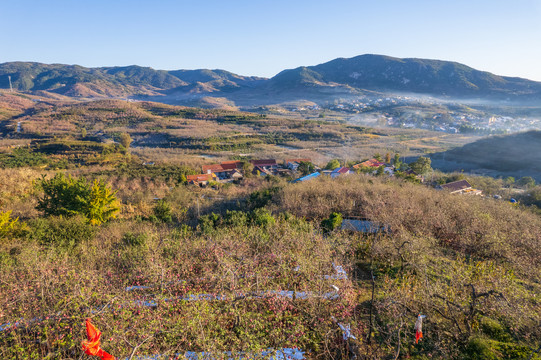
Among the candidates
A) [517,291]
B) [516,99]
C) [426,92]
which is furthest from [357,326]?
[426,92]

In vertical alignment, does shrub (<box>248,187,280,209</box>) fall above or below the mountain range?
below

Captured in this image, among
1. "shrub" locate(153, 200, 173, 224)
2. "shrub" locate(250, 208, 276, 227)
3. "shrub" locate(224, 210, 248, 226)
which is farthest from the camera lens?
"shrub" locate(153, 200, 173, 224)

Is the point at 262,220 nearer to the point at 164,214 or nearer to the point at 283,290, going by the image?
the point at 283,290

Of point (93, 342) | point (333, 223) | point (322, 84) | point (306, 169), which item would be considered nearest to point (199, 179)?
point (306, 169)

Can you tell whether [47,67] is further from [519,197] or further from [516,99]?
[516,99]

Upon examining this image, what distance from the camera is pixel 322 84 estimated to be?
168 meters

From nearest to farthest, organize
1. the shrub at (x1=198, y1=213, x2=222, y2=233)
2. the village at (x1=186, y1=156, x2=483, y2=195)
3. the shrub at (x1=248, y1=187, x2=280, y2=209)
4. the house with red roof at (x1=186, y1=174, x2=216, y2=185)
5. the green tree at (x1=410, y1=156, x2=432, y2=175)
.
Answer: the shrub at (x1=198, y1=213, x2=222, y2=233), the shrub at (x1=248, y1=187, x2=280, y2=209), the green tree at (x1=410, y1=156, x2=432, y2=175), the house with red roof at (x1=186, y1=174, x2=216, y2=185), the village at (x1=186, y1=156, x2=483, y2=195)

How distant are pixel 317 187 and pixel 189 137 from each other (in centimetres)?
4272

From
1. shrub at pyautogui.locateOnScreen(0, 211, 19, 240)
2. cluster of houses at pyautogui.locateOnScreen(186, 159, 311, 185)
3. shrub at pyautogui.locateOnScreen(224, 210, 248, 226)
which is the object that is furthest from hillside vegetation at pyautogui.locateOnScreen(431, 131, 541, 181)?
shrub at pyautogui.locateOnScreen(0, 211, 19, 240)

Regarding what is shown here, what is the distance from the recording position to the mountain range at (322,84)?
13850 cm

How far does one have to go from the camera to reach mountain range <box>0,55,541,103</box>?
13850cm

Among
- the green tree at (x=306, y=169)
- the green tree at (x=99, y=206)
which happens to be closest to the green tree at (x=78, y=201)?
the green tree at (x=99, y=206)

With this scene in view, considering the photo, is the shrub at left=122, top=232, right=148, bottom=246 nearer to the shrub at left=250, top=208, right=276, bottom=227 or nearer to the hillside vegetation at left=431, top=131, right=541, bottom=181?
the shrub at left=250, top=208, right=276, bottom=227

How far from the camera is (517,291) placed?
545cm
